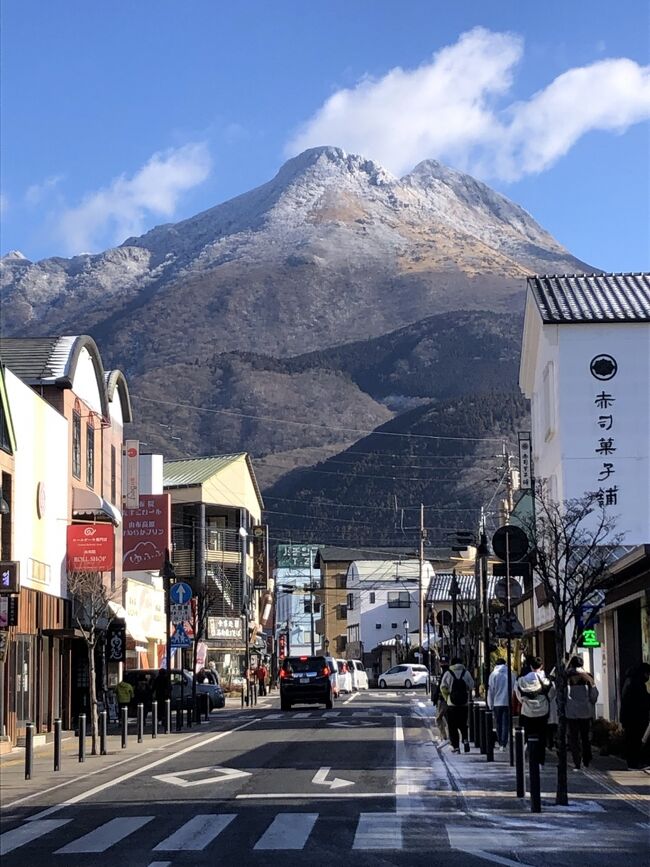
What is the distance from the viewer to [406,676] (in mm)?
86188

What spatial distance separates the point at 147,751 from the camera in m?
28.2

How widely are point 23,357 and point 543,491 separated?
16.4 meters

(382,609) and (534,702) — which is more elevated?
(382,609)

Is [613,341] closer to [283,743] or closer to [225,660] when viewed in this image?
[283,743]

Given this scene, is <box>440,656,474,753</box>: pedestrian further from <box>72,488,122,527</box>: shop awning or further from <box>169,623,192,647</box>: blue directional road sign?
<box>72,488,122,527</box>: shop awning

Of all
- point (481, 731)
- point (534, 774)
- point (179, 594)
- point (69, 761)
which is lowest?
point (69, 761)

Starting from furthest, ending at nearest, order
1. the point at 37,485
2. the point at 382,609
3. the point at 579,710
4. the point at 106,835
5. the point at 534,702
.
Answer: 1. the point at 382,609
2. the point at 37,485
3. the point at 579,710
4. the point at 534,702
5. the point at 106,835

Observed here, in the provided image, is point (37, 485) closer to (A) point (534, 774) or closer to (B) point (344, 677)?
(A) point (534, 774)

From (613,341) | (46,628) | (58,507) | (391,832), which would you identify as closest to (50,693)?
(46,628)

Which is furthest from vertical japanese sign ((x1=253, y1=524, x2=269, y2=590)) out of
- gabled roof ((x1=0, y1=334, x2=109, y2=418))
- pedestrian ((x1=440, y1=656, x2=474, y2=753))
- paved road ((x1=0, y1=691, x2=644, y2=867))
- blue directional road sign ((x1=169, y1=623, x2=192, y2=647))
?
pedestrian ((x1=440, y1=656, x2=474, y2=753))

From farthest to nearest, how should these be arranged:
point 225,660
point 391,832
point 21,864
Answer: point 225,660, point 391,832, point 21,864

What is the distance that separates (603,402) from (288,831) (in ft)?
87.6

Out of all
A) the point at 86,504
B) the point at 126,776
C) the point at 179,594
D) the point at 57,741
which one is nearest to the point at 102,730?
the point at 57,741

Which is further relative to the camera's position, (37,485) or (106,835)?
(37,485)
